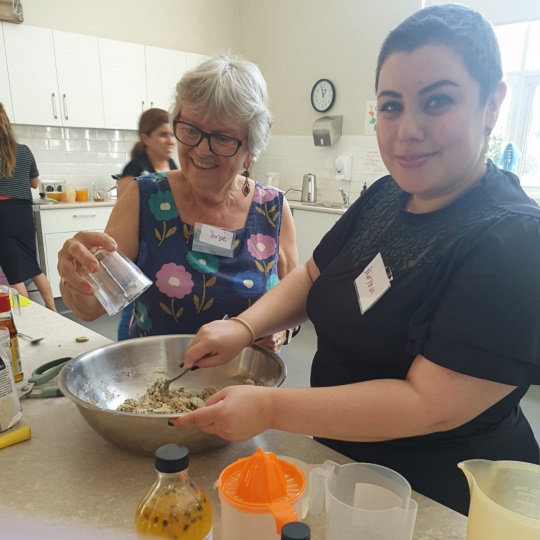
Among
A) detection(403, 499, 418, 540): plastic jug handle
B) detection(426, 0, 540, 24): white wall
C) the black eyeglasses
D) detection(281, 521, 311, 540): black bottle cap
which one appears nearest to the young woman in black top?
detection(403, 499, 418, 540): plastic jug handle

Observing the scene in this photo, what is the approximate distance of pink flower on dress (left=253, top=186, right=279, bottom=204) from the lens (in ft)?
4.98

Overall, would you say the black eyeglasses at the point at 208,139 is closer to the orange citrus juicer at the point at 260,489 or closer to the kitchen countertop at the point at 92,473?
the kitchen countertop at the point at 92,473

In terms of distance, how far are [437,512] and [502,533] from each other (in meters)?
0.20

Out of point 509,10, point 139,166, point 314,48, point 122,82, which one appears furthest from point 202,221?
point 314,48

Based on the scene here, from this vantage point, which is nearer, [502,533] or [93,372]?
[502,533]

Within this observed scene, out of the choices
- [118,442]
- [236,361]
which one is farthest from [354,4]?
[118,442]

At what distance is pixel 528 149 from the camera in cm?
362

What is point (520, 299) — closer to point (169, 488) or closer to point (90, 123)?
point (169, 488)

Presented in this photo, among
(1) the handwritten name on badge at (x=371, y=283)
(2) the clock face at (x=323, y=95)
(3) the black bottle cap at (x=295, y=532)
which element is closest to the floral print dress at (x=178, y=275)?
(1) the handwritten name on badge at (x=371, y=283)

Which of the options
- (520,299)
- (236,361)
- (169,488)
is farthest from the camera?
(236,361)

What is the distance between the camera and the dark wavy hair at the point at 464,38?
74cm

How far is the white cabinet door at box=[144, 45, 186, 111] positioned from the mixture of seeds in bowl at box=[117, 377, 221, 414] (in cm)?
392

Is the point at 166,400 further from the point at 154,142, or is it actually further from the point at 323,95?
the point at 323,95

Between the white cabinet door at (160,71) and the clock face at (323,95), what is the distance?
53.4 inches
